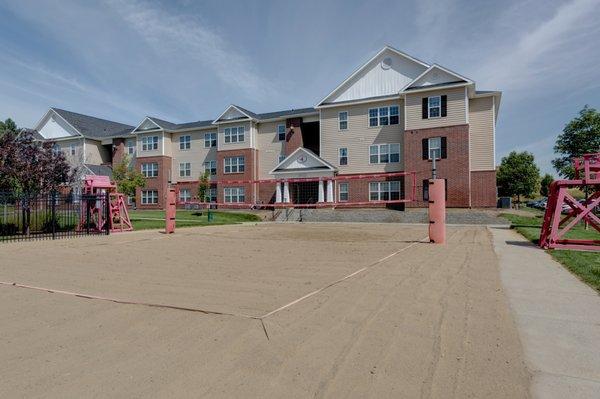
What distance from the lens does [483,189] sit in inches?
1184

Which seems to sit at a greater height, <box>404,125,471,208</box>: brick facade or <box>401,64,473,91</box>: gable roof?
<box>401,64,473,91</box>: gable roof

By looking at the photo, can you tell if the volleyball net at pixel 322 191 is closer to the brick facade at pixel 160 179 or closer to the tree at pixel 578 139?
the brick facade at pixel 160 179

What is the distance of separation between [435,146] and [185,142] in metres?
28.4

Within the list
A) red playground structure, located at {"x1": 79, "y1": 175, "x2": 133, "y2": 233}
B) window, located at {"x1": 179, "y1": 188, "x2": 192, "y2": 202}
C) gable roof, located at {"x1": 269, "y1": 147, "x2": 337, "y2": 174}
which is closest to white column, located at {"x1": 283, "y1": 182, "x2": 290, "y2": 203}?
gable roof, located at {"x1": 269, "y1": 147, "x2": 337, "y2": 174}

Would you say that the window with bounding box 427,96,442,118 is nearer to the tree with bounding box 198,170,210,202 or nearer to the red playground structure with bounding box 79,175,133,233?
the tree with bounding box 198,170,210,202

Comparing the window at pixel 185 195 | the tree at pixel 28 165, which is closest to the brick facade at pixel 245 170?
the window at pixel 185 195

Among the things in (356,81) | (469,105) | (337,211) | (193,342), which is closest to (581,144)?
(469,105)

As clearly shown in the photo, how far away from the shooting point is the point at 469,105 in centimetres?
3114

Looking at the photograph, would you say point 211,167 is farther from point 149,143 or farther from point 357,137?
point 357,137

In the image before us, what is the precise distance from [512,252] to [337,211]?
21643mm

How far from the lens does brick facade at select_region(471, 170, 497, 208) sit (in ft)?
98.2

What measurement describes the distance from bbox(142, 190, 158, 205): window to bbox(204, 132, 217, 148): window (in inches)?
332

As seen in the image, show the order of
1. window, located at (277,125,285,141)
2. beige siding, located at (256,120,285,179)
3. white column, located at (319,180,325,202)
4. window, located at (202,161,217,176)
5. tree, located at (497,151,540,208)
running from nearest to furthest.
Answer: white column, located at (319,180,325,202)
window, located at (277,125,285,141)
beige siding, located at (256,120,285,179)
window, located at (202,161,217,176)
tree, located at (497,151,540,208)

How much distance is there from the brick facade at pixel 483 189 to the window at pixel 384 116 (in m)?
8.17
